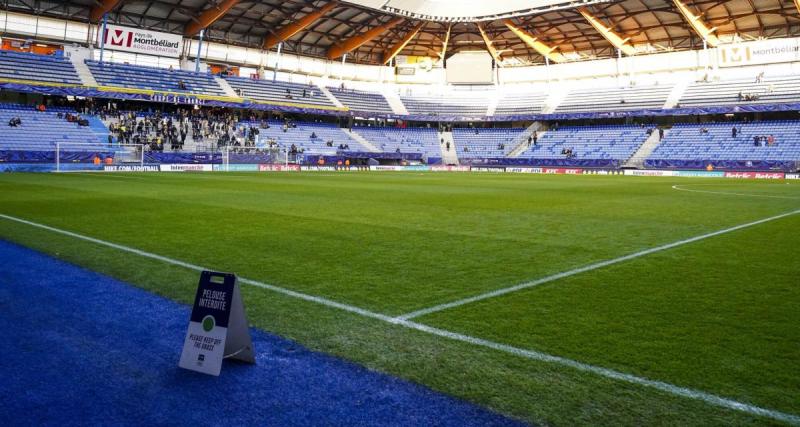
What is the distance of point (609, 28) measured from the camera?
61.3 metres

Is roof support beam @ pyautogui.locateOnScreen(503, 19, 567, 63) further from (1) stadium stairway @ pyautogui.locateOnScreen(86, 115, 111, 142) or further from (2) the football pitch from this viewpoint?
(2) the football pitch

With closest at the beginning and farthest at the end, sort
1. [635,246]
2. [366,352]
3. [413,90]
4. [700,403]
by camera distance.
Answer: [700,403], [366,352], [635,246], [413,90]

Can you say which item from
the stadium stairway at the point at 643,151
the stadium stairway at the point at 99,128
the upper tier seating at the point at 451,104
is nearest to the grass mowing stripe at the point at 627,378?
the stadium stairway at the point at 99,128

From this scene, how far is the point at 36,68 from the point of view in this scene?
48.9 m

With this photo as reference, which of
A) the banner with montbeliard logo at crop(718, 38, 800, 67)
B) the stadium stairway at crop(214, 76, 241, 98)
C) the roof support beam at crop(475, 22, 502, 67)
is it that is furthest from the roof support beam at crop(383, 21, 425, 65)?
the banner with montbeliard logo at crop(718, 38, 800, 67)

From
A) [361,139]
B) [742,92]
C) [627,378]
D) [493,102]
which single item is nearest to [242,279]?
[627,378]

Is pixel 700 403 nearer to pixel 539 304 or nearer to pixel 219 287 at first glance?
pixel 539 304

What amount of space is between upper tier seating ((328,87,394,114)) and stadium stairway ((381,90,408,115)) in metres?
0.67

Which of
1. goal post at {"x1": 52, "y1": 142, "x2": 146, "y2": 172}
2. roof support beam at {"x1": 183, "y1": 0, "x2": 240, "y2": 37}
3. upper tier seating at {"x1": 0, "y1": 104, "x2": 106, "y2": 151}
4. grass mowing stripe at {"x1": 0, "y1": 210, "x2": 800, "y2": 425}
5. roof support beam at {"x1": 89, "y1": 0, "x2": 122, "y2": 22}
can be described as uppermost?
roof support beam at {"x1": 183, "y1": 0, "x2": 240, "y2": 37}

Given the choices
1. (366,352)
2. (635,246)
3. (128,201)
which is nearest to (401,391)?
(366,352)

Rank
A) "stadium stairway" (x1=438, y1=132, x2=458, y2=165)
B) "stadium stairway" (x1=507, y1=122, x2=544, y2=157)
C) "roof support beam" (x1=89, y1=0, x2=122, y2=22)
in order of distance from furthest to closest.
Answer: "stadium stairway" (x1=438, y1=132, x2=458, y2=165)
"stadium stairway" (x1=507, y1=122, x2=544, y2=157)
"roof support beam" (x1=89, y1=0, x2=122, y2=22)

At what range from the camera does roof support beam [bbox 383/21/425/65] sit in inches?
2625

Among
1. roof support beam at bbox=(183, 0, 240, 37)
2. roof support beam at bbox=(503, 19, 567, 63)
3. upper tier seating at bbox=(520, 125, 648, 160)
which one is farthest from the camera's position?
roof support beam at bbox=(503, 19, 567, 63)

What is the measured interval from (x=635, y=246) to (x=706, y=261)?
1.38 m
